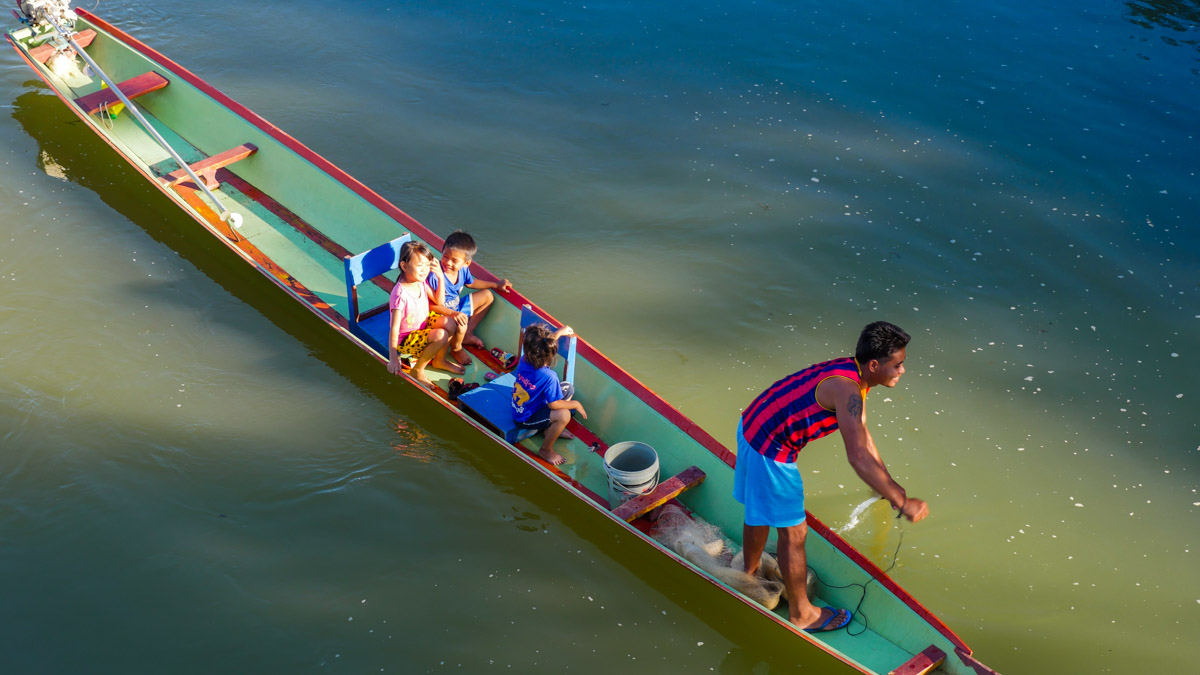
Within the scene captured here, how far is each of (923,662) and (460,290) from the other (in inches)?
157

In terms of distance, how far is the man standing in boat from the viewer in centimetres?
435

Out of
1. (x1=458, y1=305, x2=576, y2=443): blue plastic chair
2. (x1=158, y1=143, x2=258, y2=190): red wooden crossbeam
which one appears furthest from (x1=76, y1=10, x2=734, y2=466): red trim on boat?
(x1=158, y1=143, x2=258, y2=190): red wooden crossbeam

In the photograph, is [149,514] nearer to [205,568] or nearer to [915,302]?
[205,568]

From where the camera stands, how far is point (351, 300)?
661cm

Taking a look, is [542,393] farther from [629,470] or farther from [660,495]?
[660,495]

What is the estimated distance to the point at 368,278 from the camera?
6848 millimetres

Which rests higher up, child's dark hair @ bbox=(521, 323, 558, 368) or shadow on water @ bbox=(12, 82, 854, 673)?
child's dark hair @ bbox=(521, 323, 558, 368)

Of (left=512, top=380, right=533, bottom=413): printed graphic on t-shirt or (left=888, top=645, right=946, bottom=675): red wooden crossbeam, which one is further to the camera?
(left=512, top=380, right=533, bottom=413): printed graphic on t-shirt

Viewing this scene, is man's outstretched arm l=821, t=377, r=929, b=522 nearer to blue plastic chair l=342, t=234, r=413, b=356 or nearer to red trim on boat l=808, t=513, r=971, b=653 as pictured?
red trim on boat l=808, t=513, r=971, b=653

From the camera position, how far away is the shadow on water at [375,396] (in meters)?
5.55

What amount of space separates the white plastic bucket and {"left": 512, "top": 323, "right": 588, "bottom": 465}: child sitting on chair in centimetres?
42

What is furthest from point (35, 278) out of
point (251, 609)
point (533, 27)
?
point (533, 27)

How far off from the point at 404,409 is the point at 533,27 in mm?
7599

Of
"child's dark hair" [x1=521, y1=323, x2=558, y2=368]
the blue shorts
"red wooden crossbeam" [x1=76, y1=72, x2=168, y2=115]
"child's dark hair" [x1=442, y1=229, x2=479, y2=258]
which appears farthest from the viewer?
"red wooden crossbeam" [x1=76, y1=72, x2=168, y2=115]
